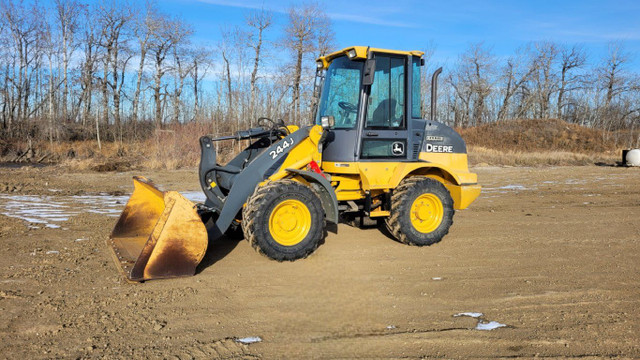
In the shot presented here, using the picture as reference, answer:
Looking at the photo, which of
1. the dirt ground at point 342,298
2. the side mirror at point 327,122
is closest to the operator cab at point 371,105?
the side mirror at point 327,122

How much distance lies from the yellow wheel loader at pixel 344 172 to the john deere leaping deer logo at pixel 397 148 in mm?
14

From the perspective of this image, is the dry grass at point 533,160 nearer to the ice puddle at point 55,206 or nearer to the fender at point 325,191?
the ice puddle at point 55,206

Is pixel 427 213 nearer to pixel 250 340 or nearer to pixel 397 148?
pixel 397 148

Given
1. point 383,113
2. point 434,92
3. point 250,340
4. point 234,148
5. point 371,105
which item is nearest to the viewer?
point 250,340

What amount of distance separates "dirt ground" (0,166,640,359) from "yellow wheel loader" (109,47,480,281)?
418 millimetres

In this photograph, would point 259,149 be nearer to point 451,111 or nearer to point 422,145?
point 422,145

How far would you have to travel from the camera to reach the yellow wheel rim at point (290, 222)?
5504 mm

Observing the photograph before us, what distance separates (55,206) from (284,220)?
259 inches

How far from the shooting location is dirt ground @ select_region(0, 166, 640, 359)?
3.50 metres

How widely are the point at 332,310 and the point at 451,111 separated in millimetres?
45268

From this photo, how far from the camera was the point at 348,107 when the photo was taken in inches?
250

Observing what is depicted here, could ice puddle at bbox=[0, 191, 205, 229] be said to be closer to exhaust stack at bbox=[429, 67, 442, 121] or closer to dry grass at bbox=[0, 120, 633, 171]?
exhaust stack at bbox=[429, 67, 442, 121]

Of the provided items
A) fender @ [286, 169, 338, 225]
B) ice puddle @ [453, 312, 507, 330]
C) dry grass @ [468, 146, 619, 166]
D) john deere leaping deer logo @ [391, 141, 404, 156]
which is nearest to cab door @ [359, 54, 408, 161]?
john deere leaping deer logo @ [391, 141, 404, 156]

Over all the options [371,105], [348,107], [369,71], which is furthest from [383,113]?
[369,71]
